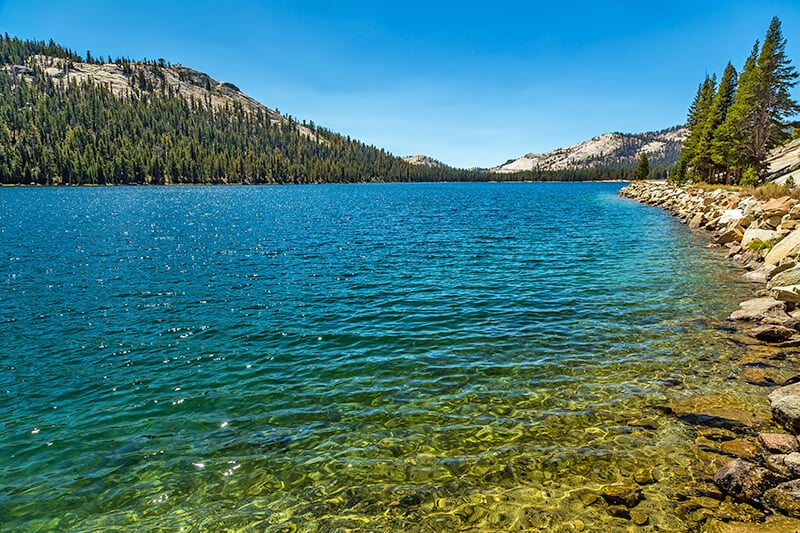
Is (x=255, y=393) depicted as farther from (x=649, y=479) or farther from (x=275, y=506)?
(x=649, y=479)

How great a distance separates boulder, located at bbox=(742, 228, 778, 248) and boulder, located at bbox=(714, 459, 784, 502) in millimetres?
25720

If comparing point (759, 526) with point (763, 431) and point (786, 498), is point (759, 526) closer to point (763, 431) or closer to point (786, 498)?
point (786, 498)

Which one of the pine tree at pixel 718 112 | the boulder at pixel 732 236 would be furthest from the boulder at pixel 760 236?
the pine tree at pixel 718 112

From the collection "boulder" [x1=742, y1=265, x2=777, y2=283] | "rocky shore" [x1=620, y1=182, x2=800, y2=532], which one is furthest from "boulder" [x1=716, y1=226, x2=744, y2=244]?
"rocky shore" [x1=620, y1=182, x2=800, y2=532]

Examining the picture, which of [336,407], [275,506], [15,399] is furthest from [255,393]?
[15,399]

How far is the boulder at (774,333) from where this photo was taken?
576 inches

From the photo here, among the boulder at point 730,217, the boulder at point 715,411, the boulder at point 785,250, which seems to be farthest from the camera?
the boulder at point 730,217

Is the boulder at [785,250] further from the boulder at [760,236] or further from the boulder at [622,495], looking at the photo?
the boulder at [622,495]

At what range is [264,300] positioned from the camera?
2214cm

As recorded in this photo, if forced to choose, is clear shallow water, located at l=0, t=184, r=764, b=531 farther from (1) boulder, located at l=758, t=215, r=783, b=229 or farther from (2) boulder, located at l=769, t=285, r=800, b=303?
(1) boulder, located at l=758, t=215, r=783, b=229

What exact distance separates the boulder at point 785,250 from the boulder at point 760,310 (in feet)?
18.1

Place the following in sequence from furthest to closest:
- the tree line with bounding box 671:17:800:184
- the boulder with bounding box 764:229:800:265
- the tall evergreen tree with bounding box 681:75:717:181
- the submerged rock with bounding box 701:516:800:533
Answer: the tall evergreen tree with bounding box 681:75:717:181 < the tree line with bounding box 671:17:800:184 < the boulder with bounding box 764:229:800:265 < the submerged rock with bounding box 701:516:800:533

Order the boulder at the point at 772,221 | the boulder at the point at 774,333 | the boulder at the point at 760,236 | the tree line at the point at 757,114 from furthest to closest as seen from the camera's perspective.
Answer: the tree line at the point at 757,114 → the boulder at the point at 772,221 → the boulder at the point at 760,236 → the boulder at the point at 774,333

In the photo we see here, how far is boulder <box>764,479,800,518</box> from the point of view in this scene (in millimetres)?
7000
